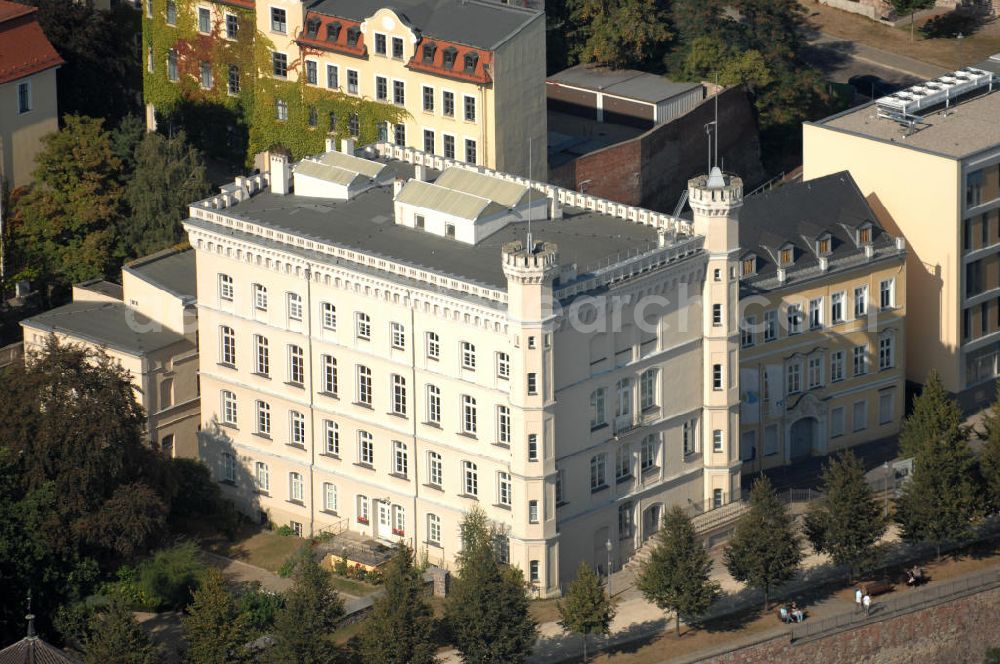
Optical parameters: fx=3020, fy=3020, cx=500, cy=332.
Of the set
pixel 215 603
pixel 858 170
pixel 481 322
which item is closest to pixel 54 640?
pixel 215 603

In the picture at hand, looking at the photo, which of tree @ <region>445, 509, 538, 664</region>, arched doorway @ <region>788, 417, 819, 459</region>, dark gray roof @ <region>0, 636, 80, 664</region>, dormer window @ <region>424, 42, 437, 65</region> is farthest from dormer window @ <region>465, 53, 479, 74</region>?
dark gray roof @ <region>0, 636, 80, 664</region>

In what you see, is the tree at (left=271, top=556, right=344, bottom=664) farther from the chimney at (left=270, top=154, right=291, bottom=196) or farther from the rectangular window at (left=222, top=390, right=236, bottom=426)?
the chimney at (left=270, top=154, right=291, bottom=196)

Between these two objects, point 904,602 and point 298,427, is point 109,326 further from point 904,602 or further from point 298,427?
point 904,602

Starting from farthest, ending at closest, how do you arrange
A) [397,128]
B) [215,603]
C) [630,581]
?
1. [397,128]
2. [630,581]
3. [215,603]

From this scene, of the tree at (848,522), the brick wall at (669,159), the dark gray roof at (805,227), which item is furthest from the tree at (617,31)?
the tree at (848,522)

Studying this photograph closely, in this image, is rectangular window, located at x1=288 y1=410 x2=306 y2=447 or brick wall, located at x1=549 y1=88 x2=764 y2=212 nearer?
rectangular window, located at x1=288 y1=410 x2=306 y2=447

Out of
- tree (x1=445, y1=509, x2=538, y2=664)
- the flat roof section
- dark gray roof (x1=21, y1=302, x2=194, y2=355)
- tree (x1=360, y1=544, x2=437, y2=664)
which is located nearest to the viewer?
tree (x1=360, y1=544, x2=437, y2=664)

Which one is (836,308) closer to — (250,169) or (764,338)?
(764,338)
